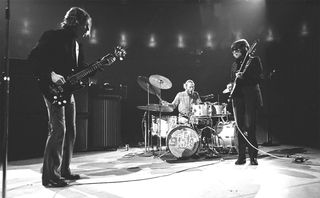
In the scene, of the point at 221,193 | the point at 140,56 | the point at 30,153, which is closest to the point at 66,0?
the point at 140,56

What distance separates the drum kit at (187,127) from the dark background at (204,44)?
92.3 inches

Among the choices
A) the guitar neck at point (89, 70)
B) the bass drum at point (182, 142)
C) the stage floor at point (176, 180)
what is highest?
the guitar neck at point (89, 70)

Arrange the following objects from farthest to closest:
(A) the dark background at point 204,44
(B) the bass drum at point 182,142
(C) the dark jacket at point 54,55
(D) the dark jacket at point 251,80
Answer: (A) the dark background at point 204,44 < (B) the bass drum at point 182,142 < (D) the dark jacket at point 251,80 < (C) the dark jacket at point 54,55

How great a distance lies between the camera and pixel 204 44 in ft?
27.6

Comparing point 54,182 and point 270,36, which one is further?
point 270,36

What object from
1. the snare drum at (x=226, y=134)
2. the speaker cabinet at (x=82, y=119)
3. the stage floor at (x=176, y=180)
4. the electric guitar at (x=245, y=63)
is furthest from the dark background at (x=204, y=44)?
the electric guitar at (x=245, y=63)

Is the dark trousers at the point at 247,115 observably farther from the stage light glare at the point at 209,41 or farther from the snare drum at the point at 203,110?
the stage light glare at the point at 209,41

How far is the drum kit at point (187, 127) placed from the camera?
17.2 feet

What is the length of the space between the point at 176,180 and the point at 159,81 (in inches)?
101

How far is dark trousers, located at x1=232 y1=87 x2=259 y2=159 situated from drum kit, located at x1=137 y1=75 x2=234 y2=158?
983 millimetres

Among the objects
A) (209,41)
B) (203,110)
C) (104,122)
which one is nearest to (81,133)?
(104,122)

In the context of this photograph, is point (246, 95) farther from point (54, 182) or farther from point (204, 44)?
point (204, 44)

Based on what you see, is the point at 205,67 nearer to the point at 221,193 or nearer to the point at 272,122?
the point at 272,122

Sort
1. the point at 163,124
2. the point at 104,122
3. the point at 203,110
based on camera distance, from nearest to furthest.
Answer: the point at 203,110
the point at 163,124
the point at 104,122
